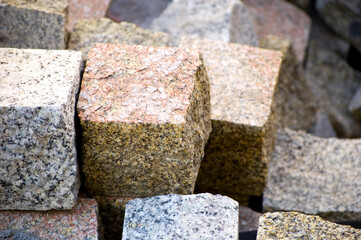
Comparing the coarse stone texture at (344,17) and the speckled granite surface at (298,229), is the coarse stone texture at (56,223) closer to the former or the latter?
the speckled granite surface at (298,229)

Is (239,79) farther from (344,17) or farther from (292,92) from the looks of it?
(344,17)

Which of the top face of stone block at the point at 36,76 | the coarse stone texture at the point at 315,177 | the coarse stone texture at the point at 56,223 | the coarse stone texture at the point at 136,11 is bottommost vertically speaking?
the coarse stone texture at the point at 315,177

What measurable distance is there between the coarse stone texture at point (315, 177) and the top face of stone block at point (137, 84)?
0.94 meters

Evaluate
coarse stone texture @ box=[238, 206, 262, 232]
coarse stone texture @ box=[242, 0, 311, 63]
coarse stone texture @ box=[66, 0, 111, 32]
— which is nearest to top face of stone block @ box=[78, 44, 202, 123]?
coarse stone texture @ box=[238, 206, 262, 232]

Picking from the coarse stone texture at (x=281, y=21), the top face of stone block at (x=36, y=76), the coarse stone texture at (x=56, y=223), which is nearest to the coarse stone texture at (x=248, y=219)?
the coarse stone texture at (x=56, y=223)

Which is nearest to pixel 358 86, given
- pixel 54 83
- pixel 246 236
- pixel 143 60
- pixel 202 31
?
pixel 202 31

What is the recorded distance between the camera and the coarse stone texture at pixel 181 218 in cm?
188

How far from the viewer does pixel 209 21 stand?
3.31m

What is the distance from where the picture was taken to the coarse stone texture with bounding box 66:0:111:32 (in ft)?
11.8

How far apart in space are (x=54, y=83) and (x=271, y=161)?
4.58 feet

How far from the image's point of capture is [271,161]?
2.81m

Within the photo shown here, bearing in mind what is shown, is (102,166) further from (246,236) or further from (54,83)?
(246,236)

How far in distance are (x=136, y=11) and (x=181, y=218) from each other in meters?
2.62

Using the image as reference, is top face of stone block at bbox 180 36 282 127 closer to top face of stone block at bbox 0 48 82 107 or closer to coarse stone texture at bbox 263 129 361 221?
coarse stone texture at bbox 263 129 361 221
